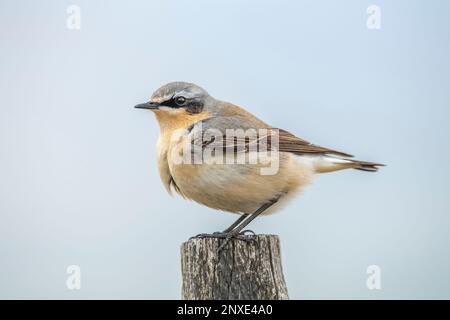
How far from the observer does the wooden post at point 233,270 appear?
5461 millimetres

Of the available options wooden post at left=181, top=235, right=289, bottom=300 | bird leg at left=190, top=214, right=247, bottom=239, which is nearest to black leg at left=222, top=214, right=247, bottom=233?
bird leg at left=190, top=214, right=247, bottom=239

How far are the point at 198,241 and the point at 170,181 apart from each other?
1.49 metres

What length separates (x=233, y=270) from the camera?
557 cm

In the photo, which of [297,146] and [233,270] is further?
[297,146]

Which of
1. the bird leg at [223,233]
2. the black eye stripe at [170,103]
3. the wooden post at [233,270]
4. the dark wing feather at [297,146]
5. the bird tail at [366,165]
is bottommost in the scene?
the wooden post at [233,270]

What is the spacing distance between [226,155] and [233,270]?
1610 mm

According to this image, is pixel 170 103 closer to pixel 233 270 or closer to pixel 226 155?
pixel 226 155

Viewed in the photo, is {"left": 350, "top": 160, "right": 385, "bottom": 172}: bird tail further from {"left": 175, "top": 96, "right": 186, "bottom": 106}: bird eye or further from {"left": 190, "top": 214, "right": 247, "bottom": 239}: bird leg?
{"left": 175, "top": 96, "right": 186, "bottom": 106}: bird eye

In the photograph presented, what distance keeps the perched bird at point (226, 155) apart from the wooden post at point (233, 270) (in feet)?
1.86

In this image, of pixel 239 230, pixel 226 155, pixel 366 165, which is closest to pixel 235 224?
pixel 239 230

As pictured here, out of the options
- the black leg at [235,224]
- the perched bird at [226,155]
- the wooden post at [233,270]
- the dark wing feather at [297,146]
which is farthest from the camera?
the dark wing feather at [297,146]

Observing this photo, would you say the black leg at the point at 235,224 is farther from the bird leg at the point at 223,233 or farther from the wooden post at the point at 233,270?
the wooden post at the point at 233,270

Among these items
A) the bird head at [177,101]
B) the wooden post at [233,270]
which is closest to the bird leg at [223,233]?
the wooden post at [233,270]
